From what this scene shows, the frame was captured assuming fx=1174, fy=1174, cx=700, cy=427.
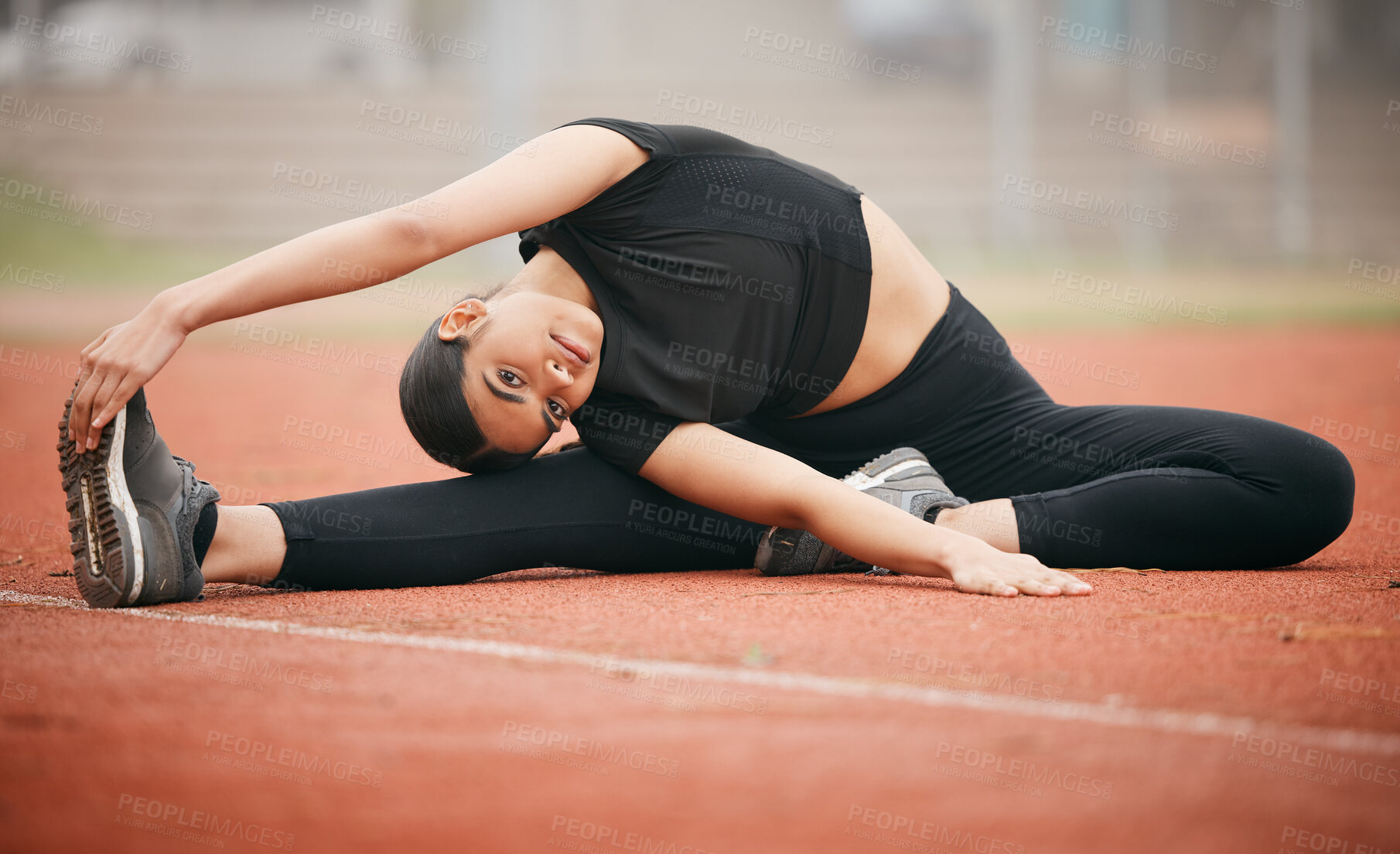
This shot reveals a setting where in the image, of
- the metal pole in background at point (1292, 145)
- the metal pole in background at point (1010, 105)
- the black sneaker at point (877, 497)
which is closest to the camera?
the black sneaker at point (877, 497)

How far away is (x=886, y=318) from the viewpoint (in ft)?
8.88

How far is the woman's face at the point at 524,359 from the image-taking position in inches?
92.5

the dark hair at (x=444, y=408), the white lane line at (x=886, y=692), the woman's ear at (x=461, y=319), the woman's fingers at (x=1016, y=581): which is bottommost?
the woman's fingers at (x=1016, y=581)

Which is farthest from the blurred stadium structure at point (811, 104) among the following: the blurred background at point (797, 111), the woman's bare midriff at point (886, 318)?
the woman's bare midriff at point (886, 318)

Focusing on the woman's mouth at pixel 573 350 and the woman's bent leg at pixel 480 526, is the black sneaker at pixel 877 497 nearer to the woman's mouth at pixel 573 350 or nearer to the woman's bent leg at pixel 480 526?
the woman's bent leg at pixel 480 526

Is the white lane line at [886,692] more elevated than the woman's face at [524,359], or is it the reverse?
the woman's face at [524,359]

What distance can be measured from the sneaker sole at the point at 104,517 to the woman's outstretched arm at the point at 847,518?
1.03 metres

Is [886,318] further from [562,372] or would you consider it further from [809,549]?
[562,372]

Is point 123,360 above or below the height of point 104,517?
above

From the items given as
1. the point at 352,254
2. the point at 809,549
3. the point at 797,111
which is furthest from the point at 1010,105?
the point at 352,254

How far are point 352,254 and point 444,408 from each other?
15.2 inches

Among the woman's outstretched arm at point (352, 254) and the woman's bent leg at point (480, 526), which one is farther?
the woman's bent leg at point (480, 526)

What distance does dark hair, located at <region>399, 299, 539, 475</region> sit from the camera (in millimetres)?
2381

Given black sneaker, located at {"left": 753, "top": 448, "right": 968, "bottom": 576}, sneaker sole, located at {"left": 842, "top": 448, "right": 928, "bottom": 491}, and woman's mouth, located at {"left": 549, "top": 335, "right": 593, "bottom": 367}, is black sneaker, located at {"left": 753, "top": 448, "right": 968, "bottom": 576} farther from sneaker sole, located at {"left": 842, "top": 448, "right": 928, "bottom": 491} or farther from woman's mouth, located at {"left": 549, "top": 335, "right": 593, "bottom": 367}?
woman's mouth, located at {"left": 549, "top": 335, "right": 593, "bottom": 367}
